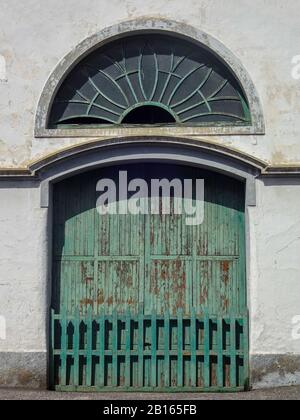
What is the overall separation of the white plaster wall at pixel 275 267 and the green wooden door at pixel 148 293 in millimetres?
269

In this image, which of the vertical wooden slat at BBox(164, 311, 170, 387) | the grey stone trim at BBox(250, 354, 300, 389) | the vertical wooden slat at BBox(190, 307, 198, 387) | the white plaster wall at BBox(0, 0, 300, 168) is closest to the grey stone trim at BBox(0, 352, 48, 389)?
the vertical wooden slat at BBox(164, 311, 170, 387)

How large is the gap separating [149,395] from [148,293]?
1349 millimetres

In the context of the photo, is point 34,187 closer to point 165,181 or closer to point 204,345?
point 165,181

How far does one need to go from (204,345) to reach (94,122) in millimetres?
3278

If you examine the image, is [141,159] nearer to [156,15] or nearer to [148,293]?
[148,293]

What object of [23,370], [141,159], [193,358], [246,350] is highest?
[141,159]

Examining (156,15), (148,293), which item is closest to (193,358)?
(148,293)

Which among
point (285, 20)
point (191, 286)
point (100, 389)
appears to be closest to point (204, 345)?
point (191, 286)

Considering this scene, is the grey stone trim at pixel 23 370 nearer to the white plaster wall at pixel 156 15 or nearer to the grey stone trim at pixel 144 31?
the white plaster wall at pixel 156 15

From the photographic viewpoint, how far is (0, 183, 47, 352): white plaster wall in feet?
29.6

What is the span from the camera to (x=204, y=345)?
9.07m

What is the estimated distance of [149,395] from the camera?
341 inches

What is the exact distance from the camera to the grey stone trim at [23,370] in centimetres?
895

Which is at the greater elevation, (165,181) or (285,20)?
(285,20)
